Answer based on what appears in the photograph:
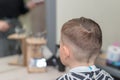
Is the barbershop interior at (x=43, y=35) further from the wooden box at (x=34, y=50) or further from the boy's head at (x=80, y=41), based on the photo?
the boy's head at (x=80, y=41)

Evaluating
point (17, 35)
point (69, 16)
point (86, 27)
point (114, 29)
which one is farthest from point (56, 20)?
point (86, 27)

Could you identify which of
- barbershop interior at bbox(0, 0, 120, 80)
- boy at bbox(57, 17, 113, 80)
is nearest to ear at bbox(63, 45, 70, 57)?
boy at bbox(57, 17, 113, 80)

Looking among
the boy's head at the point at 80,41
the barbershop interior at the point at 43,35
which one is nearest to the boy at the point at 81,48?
the boy's head at the point at 80,41

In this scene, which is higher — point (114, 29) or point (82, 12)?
point (82, 12)

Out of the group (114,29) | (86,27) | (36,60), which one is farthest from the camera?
(114,29)

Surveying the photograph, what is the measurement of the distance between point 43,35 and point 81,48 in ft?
2.52

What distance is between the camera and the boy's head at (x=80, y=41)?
973mm

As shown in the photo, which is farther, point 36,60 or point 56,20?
point 56,20

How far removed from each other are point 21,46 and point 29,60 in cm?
11

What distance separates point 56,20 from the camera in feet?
5.73

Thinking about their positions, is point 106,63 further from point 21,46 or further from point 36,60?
point 21,46

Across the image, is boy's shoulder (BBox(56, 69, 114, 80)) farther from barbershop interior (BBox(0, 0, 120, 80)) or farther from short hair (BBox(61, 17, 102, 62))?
barbershop interior (BBox(0, 0, 120, 80))

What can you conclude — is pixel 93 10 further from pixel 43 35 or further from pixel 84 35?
pixel 84 35

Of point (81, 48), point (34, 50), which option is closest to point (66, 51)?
point (81, 48)
